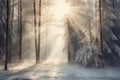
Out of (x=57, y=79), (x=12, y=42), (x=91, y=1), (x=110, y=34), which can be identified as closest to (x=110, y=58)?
(x=110, y=34)

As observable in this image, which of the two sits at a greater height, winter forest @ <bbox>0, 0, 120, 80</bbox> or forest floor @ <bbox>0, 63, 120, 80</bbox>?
winter forest @ <bbox>0, 0, 120, 80</bbox>

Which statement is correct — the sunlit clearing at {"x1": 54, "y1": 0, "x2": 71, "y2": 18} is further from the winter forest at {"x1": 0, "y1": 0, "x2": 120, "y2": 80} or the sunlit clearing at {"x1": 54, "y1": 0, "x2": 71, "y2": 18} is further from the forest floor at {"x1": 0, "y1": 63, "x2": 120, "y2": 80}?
the forest floor at {"x1": 0, "y1": 63, "x2": 120, "y2": 80}

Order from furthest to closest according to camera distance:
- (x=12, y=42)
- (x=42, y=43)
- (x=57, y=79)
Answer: (x=42, y=43) < (x=12, y=42) < (x=57, y=79)

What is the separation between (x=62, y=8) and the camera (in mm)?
30938

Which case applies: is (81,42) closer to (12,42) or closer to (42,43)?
(12,42)

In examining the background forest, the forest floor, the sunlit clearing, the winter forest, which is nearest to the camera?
the forest floor

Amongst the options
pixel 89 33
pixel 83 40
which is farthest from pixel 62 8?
pixel 89 33

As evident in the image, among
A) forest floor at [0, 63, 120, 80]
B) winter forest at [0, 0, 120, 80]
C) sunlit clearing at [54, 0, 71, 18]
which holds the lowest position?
forest floor at [0, 63, 120, 80]

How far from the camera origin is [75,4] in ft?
86.2

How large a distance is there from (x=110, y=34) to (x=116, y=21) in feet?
4.98

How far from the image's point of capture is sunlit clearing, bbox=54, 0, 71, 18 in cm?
2746

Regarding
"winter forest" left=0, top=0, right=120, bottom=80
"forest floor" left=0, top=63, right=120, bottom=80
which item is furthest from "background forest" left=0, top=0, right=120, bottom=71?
"forest floor" left=0, top=63, right=120, bottom=80

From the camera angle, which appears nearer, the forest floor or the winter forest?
the forest floor

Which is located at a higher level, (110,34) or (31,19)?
(31,19)
